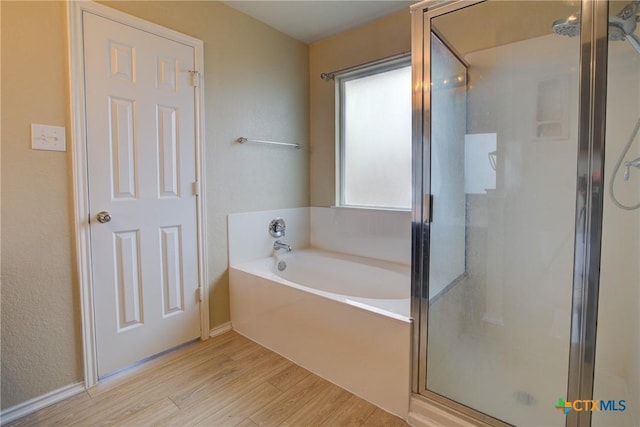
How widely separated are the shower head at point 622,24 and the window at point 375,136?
3.49 feet

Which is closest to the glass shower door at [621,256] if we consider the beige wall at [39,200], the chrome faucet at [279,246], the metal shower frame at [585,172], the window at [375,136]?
the metal shower frame at [585,172]

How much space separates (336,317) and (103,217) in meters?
1.38

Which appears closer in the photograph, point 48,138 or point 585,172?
point 585,172

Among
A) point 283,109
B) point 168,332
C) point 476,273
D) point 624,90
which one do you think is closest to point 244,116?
point 283,109

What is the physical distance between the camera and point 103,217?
1660mm

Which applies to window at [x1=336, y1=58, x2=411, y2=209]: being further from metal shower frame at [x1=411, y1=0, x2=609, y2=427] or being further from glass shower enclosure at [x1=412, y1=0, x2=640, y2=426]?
metal shower frame at [x1=411, y1=0, x2=609, y2=427]

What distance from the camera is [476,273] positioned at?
1.74m

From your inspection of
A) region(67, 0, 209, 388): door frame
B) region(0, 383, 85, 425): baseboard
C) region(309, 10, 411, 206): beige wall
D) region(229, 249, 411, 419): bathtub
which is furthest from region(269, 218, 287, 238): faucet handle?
region(0, 383, 85, 425): baseboard

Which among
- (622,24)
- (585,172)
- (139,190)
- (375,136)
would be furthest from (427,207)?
(139,190)

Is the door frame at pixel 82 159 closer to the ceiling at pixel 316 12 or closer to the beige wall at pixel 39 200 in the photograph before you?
the beige wall at pixel 39 200

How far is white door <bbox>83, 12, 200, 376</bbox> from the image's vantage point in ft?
5.41

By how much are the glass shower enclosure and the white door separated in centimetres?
147

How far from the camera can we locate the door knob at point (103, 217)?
1650 millimetres

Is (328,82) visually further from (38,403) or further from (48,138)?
(38,403)
